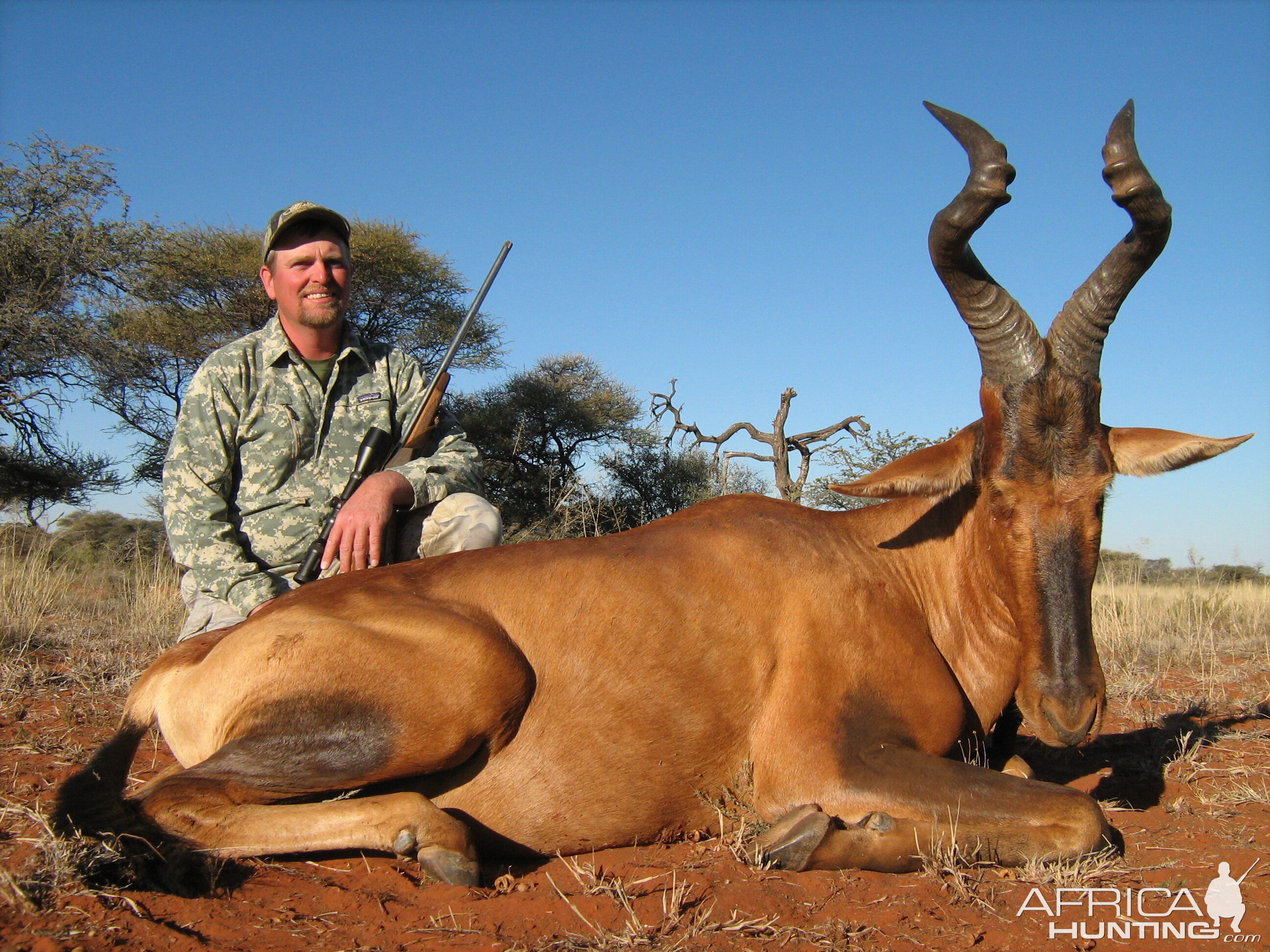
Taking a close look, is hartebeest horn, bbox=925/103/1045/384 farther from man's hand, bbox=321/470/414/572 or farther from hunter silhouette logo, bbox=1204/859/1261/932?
man's hand, bbox=321/470/414/572

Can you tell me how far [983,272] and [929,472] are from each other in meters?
1.03

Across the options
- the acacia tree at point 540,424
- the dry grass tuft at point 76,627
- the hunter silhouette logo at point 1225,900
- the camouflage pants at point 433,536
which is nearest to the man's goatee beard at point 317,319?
the camouflage pants at point 433,536

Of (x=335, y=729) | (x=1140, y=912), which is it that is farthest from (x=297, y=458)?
(x=1140, y=912)

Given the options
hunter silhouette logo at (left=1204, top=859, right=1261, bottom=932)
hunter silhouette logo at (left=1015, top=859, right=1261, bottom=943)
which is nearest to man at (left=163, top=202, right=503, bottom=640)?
hunter silhouette logo at (left=1015, top=859, right=1261, bottom=943)

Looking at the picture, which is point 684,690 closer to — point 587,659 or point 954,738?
point 587,659

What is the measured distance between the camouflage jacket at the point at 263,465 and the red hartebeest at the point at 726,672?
1.33 metres

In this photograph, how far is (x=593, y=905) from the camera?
296 cm

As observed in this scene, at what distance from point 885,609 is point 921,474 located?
1.92 feet

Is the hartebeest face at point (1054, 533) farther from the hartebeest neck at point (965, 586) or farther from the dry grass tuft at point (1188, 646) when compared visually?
the dry grass tuft at point (1188, 646)

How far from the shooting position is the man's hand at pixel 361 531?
4750mm

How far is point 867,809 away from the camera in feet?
10.9

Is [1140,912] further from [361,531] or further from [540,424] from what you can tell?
[540,424]

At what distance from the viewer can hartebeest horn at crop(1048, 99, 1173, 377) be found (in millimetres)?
3906

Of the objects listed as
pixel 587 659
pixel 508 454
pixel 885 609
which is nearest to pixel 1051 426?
pixel 885 609
